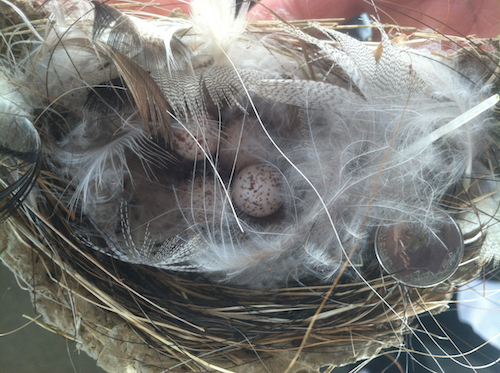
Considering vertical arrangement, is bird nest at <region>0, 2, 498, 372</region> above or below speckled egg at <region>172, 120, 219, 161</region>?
below

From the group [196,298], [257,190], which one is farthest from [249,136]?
[196,298]

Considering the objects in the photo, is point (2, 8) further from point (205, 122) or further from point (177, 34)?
point (205, 122)

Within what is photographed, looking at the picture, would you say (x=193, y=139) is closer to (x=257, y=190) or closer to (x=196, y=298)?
(x=257, y=190)

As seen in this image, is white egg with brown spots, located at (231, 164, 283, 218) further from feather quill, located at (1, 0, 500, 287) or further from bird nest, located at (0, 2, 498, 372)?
bird nest, located at (0, 2, 498, 372)

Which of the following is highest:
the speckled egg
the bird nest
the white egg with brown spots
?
the speckled egg

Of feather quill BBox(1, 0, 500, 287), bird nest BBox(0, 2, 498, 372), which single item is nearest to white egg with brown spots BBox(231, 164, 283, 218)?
feather quill BBox(1, 0, 500, 287)

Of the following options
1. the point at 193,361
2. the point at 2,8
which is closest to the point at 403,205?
the point at 193,361
